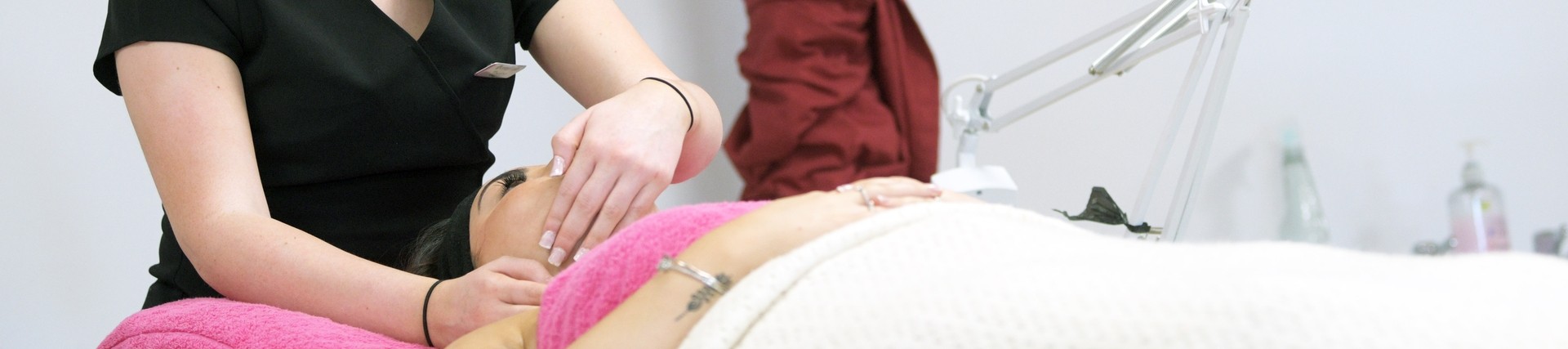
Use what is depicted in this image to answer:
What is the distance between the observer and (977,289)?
1.58ft

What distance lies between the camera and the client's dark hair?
986 mm

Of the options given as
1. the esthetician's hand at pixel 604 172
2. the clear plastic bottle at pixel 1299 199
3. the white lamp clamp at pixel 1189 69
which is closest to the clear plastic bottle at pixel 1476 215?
the clear plastic bottle at pixel 1299 199

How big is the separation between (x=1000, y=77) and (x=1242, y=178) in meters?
0.76

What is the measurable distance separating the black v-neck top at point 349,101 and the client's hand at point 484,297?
315 millimetres

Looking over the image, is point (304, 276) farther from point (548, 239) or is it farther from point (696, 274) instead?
point (696, 274)

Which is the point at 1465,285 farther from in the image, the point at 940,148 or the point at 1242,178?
the point at 940,148

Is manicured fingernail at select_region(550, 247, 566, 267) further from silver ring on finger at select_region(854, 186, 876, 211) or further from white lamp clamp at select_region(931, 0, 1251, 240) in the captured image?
white lamp clamp at select_region(931, 0, 1251, 240)

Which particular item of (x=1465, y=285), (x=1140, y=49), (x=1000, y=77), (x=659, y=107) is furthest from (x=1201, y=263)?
(x=1000, y=77)

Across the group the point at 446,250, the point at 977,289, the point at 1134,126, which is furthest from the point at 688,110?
the point at 1134,126

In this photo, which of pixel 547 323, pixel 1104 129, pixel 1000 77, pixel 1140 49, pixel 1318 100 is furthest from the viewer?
pixel 1104 129

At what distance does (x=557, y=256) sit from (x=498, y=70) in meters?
0.34

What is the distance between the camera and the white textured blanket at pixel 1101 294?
1.36 ft

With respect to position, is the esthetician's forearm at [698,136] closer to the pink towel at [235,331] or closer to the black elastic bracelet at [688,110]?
the black elastic bracelet at [688,110]

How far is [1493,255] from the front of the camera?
541 millimetres
